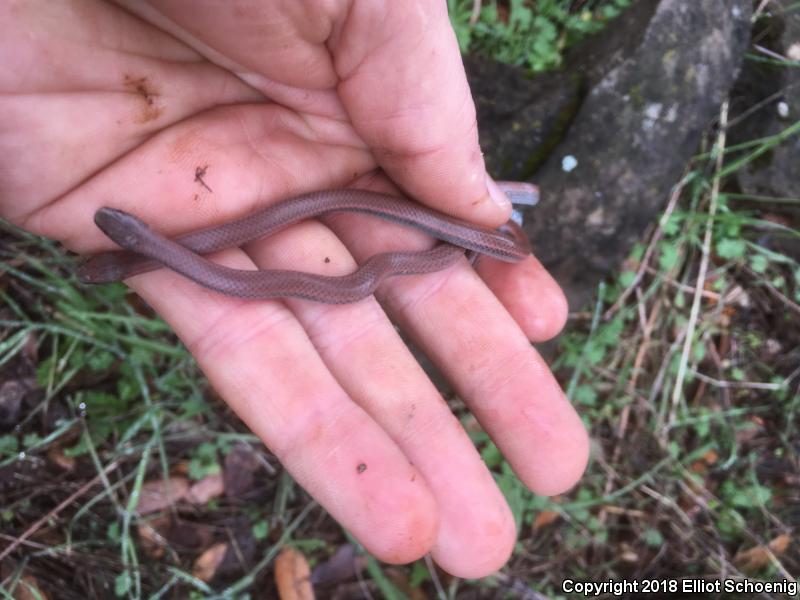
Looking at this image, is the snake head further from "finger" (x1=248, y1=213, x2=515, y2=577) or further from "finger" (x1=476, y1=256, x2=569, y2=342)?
"finger" (x1=476, y1=256, x2=569, y2=342)

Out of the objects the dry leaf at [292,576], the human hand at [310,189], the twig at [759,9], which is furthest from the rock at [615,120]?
the dry leaf at [292,576]

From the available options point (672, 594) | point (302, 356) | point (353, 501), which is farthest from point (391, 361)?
point (672, 594)

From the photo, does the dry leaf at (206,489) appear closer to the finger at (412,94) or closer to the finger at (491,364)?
the finger at (491,364)

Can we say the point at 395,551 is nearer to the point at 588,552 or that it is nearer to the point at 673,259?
the point at 588,552

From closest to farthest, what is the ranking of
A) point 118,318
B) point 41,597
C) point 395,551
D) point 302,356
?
point 395,551
point 302,356
point 41,597
point 118,318

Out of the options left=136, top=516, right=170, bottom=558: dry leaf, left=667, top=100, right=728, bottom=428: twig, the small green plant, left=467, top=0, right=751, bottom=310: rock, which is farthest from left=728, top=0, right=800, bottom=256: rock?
left=136, top=516, right=170, bottom=558: dry leaf

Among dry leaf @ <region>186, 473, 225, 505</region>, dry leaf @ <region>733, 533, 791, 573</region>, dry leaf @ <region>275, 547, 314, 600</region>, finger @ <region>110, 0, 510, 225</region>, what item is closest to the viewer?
finger @ <region>110, 0, 510, 225</region>
